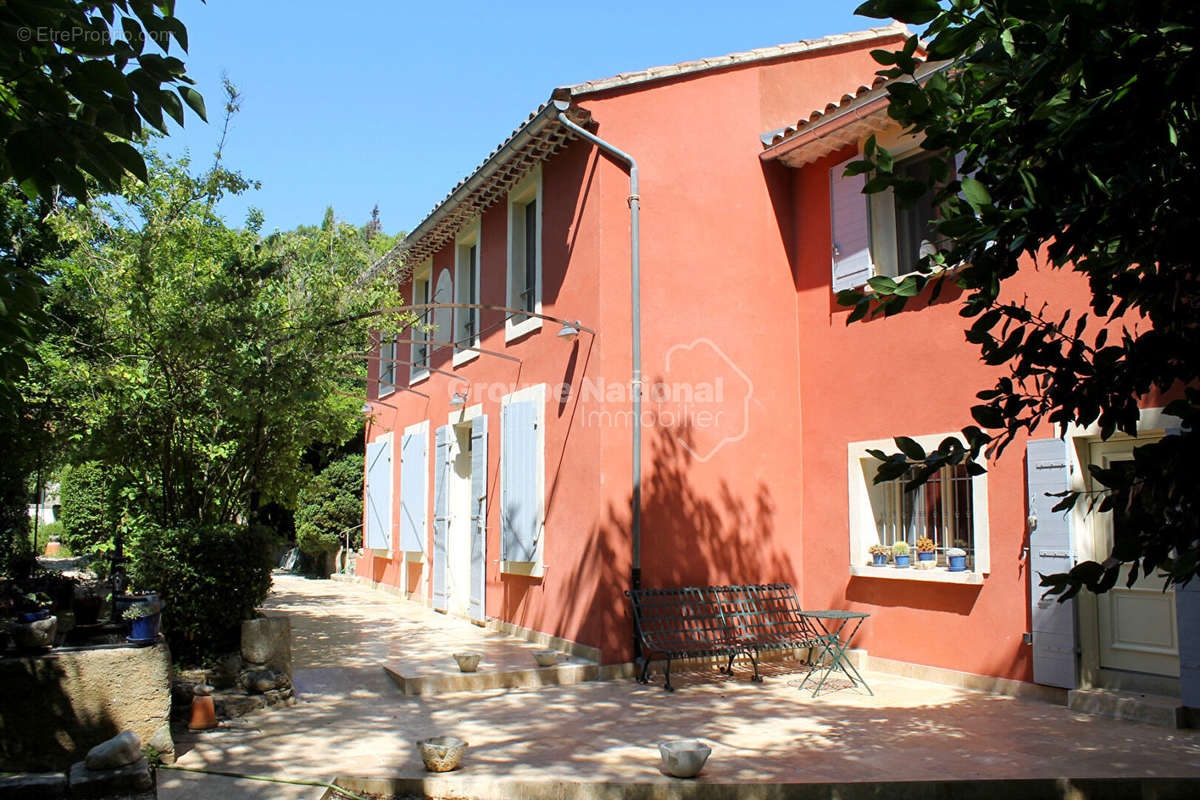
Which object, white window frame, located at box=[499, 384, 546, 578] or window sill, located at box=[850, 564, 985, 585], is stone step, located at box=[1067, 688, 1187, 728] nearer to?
window sill, located at box=[850, 564, 985, 585]

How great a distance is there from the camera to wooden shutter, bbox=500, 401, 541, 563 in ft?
Answer: 30.8

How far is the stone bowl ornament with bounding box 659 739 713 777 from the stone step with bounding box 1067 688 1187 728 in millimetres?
3278

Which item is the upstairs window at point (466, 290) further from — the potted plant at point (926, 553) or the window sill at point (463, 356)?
the potted plant at point (926, 553)

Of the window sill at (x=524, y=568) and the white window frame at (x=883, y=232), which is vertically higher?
the white window frame at (x=883, y=232)

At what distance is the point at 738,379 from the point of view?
8.95 metres

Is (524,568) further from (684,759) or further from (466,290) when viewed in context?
(684,759)

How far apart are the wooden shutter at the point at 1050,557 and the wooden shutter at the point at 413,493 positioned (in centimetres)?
836

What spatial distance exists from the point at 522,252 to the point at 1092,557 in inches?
259

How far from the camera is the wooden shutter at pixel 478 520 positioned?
10.5 m

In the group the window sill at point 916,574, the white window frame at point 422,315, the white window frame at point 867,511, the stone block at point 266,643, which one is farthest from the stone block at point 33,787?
the white window frame at point 422,315

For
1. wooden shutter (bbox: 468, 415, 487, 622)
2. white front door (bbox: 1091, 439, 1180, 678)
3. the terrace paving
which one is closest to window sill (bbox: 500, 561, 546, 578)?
wooden shutter (bbox: 468, 415, 487, 622)

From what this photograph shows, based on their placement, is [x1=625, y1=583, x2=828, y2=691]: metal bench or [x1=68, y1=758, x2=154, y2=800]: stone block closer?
[x1=68, y1=758, x2=154, y2=800]: stone block

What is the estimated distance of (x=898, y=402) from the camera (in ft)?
26.8

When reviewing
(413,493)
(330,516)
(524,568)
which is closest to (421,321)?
(413,493)
